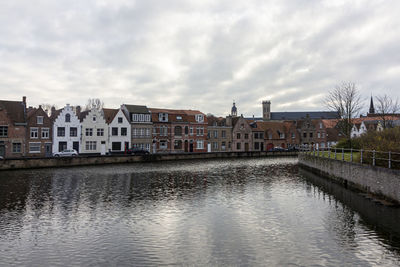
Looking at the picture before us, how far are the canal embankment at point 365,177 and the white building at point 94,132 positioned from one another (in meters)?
47.6

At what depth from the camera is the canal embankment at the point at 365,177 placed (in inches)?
730

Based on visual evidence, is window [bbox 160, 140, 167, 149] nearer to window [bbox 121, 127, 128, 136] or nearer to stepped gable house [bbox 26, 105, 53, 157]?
window [bbox 121, 127, 128, 136]

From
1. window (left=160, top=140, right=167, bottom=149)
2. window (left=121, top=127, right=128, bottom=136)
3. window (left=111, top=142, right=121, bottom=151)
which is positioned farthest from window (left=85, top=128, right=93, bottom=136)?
window (left=160, top=140, right=167, bottom=149)

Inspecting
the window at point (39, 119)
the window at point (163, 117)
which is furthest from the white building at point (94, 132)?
the window at point (163, 117)

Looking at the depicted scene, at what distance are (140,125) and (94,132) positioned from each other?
10273mm

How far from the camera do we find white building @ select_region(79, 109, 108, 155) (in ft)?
214

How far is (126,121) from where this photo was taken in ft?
228

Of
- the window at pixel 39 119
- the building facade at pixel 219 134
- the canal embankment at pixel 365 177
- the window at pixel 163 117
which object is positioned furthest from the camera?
the building facade at pixel 219 134

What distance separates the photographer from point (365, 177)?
886 inches

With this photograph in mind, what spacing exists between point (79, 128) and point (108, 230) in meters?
54.3

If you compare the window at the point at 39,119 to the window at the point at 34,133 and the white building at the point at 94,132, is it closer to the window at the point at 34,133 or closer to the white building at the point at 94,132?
the window at the point at 34,133

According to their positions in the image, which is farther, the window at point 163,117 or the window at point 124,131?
the window at point 163,117

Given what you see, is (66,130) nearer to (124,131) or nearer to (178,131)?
(124,131)

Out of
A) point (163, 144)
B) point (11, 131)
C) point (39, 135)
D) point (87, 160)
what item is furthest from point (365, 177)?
point (11, 131)
